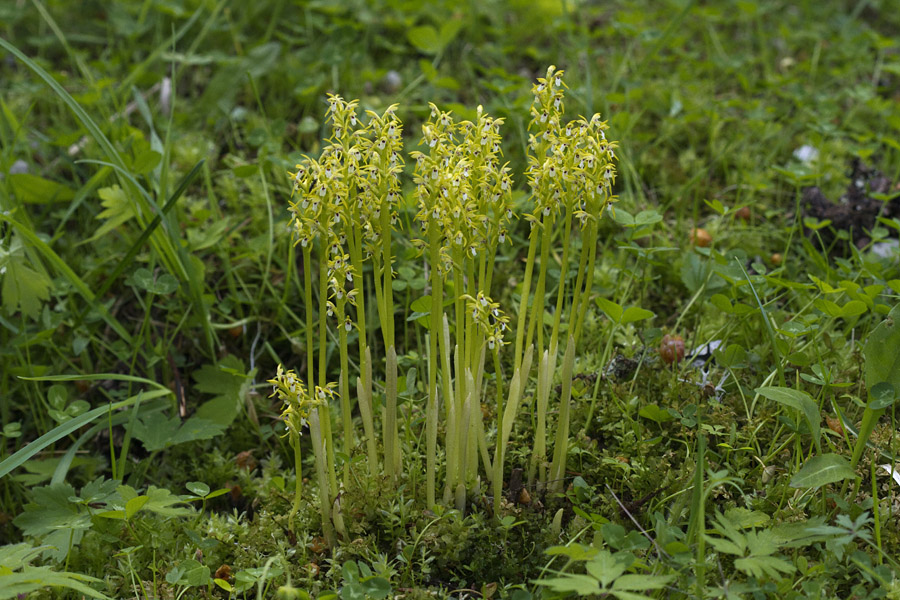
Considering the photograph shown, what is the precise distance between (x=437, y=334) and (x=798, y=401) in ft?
3.59

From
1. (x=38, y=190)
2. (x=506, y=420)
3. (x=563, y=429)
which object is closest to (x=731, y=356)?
(x=563, y=429)

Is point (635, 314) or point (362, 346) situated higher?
point (362, 346)

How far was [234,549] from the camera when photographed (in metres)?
2.32

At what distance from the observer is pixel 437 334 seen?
212 cm

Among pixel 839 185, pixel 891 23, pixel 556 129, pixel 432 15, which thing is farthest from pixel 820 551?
pixel 891 23

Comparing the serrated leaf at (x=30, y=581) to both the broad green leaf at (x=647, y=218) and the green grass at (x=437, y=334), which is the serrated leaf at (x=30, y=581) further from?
the broad green leaf at (x=647, y=218)

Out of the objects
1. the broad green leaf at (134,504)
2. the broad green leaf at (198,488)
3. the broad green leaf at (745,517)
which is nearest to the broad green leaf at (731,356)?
the broad green leaf at (745,517)

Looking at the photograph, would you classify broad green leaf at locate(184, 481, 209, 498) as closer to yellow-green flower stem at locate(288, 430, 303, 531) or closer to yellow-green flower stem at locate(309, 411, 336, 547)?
yellow-green flower stem at locate(288, 430, 303, 531)

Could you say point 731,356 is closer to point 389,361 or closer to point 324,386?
point 389,361

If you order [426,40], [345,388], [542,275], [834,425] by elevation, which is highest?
[426,40]

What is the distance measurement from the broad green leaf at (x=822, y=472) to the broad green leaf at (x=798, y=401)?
0.10 metres

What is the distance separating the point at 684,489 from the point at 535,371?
0.79m

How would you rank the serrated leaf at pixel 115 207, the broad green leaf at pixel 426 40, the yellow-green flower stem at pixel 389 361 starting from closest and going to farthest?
1. the yellow-green flower stem at pixel 389 361
2. the serrated leaf at pixel 115 207
3. the broad green leaf at pixel 426 40

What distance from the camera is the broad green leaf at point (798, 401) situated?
6.91 ft
